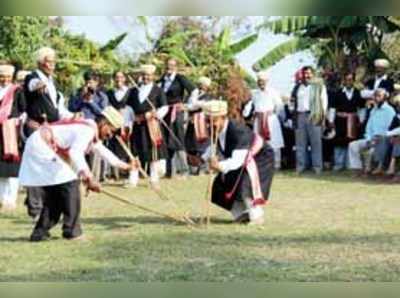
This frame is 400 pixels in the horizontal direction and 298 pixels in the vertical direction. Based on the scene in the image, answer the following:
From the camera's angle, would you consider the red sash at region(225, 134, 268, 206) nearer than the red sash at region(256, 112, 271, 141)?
Yes

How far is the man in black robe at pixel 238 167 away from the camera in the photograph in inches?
193

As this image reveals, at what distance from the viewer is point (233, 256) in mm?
4012

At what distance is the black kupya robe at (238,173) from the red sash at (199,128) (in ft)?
11.2

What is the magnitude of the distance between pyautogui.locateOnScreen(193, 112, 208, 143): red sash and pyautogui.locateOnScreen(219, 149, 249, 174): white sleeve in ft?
12.5

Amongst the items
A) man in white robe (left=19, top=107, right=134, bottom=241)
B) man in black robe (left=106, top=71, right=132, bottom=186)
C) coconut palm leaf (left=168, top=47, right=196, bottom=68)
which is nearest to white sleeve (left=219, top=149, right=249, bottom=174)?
man in white robe (left=19, top=107, right=134, bottom=241)

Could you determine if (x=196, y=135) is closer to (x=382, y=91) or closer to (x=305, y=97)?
(x=305, y=97)

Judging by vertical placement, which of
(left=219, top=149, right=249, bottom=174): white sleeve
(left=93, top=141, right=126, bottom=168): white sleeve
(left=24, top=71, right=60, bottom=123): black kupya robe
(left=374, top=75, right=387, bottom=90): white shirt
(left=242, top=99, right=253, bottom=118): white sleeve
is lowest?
(left=242, top=99, right=253, bottom=118): white sleeve

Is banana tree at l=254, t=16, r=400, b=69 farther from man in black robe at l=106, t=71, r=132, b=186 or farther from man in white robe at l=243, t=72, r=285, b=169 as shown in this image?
man in black robe at l=106, t=71, r=132, b=186

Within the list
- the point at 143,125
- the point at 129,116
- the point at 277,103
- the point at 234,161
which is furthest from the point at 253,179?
the point at 277,103

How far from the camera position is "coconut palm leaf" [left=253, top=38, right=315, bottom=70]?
1277cm

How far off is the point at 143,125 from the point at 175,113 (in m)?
0.52

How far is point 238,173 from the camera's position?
512 centimetres

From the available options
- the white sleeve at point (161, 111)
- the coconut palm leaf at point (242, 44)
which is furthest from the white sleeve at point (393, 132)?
the coconut palm leaf at point (242, 44)

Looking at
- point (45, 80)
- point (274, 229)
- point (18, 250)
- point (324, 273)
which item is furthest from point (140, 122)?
point (324, 273)
